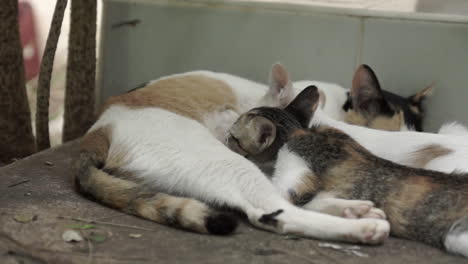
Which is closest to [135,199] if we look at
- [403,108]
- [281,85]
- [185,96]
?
[185,96]

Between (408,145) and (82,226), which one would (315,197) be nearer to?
(408,145)

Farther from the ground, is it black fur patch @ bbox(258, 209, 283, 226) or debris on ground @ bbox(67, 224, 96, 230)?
black fur patch @ bbox(258, 209, 283, 226)

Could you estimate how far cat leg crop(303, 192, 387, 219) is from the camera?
9.09ft

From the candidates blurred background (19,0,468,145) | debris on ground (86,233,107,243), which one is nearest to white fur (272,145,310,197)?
debris on ground (86,233,107,243)

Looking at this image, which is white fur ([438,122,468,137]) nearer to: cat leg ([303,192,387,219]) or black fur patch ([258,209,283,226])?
cat leg ([303,192,387,219])

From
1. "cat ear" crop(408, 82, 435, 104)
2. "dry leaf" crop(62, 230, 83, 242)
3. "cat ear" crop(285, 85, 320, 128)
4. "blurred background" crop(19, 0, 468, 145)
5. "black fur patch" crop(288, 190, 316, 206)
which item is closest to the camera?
"dry leaf" crop(62, 230, 83, 242)

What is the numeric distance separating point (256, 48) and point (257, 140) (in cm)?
162

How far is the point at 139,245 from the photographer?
267cm

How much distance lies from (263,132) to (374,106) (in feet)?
3.10

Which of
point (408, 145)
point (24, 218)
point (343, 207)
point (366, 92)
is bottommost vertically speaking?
point (24, 218)

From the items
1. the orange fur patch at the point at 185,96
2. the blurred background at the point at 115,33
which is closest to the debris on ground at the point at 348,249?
the orange fur patch at the point at 185,96

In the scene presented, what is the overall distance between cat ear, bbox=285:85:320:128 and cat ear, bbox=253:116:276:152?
256 millimetres

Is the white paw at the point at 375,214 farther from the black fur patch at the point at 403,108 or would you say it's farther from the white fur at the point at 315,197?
the black fur patch at the point at 403,108

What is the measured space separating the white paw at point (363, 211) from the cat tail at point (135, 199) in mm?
474
